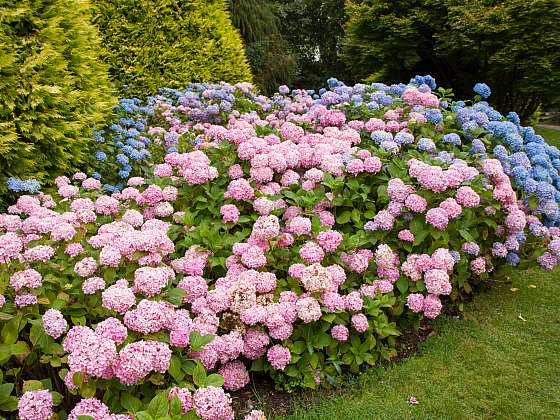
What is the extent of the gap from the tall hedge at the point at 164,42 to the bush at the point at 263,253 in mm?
2030

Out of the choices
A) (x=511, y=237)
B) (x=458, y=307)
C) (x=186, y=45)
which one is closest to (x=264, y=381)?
(x=458, y=307)

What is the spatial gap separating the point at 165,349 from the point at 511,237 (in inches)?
106

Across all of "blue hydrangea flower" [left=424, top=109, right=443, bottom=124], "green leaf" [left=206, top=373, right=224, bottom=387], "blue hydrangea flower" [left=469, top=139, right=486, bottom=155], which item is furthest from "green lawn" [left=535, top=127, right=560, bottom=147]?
"green leaf" [left=206, top=373, right=224, bottom=387]

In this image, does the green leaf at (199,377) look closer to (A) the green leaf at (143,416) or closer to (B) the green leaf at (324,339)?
(A) the green leaf at (143,416)

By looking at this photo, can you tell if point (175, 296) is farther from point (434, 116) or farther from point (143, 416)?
point (434, 116)

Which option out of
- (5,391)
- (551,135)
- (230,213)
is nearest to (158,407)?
(5,391)

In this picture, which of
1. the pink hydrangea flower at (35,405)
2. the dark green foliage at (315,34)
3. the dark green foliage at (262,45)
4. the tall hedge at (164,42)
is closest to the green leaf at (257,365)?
the pink hydrangea flower at (35,405)

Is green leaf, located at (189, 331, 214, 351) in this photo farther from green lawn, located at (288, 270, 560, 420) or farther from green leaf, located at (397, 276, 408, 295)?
green leaf, located at (397, 276, 408, 295)

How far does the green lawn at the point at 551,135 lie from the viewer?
11.2m

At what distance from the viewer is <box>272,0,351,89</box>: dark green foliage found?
52.3 feet

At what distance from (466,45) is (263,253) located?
22.6ft

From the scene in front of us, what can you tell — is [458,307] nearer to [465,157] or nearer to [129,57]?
[465,157]

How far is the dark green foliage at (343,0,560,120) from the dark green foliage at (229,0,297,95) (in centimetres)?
191

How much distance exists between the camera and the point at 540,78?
8.13m
